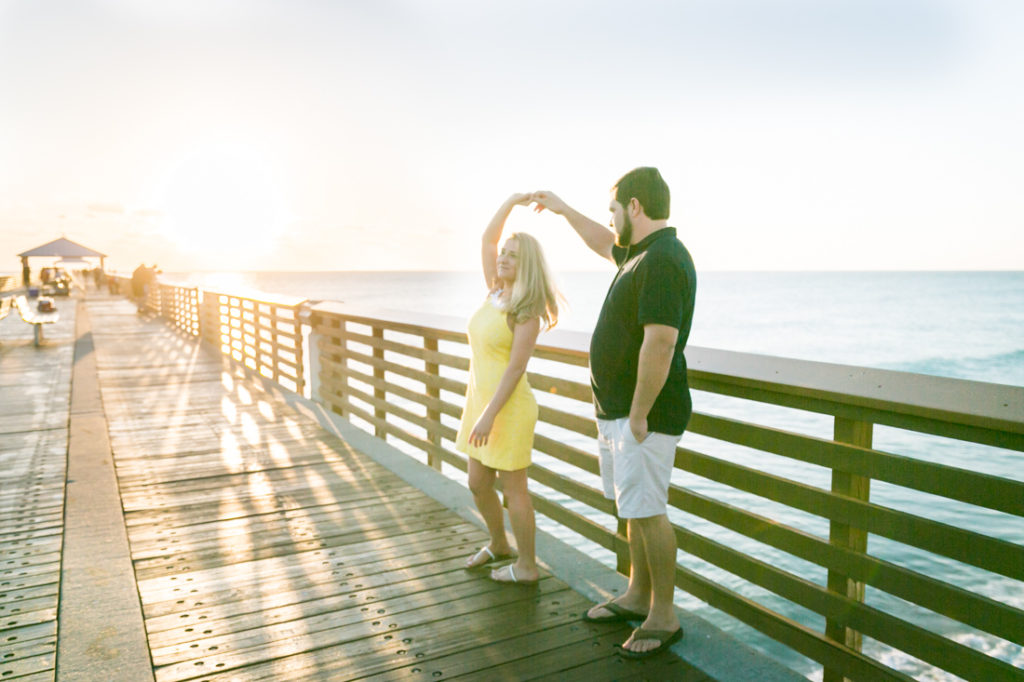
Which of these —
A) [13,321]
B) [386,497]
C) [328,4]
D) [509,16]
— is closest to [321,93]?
[328,4]

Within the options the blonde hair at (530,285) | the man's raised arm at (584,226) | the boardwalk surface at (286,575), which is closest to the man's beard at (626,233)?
the man's raised arm at (584,226)

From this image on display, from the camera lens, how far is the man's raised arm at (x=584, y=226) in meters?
3.07

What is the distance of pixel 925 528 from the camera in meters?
2.07

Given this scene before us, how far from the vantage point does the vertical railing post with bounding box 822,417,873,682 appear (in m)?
2.30

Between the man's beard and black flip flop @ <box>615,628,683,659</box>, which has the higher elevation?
the man's beard

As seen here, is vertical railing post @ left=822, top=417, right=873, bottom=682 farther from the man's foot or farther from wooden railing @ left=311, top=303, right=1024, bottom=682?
the man's foot

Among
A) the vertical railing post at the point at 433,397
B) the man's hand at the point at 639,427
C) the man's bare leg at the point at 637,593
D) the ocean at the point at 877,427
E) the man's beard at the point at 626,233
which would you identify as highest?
the man's beard at the point at 626,233

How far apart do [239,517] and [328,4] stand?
806 centimetres

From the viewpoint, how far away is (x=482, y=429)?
3.14 metres

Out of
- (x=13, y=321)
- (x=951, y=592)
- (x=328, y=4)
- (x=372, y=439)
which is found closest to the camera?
(x=951, y=592)

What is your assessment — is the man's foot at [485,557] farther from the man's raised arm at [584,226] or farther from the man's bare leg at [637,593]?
the man's raised arm at [584,226]

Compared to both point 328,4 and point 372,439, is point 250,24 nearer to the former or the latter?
point 328,4

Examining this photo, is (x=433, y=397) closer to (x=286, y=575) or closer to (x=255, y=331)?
(x=286, y=575)

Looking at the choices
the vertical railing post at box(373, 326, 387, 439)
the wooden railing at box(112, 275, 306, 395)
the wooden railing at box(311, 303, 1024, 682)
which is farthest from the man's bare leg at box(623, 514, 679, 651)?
the wooden railing at box(112, 275, 306, 395)
